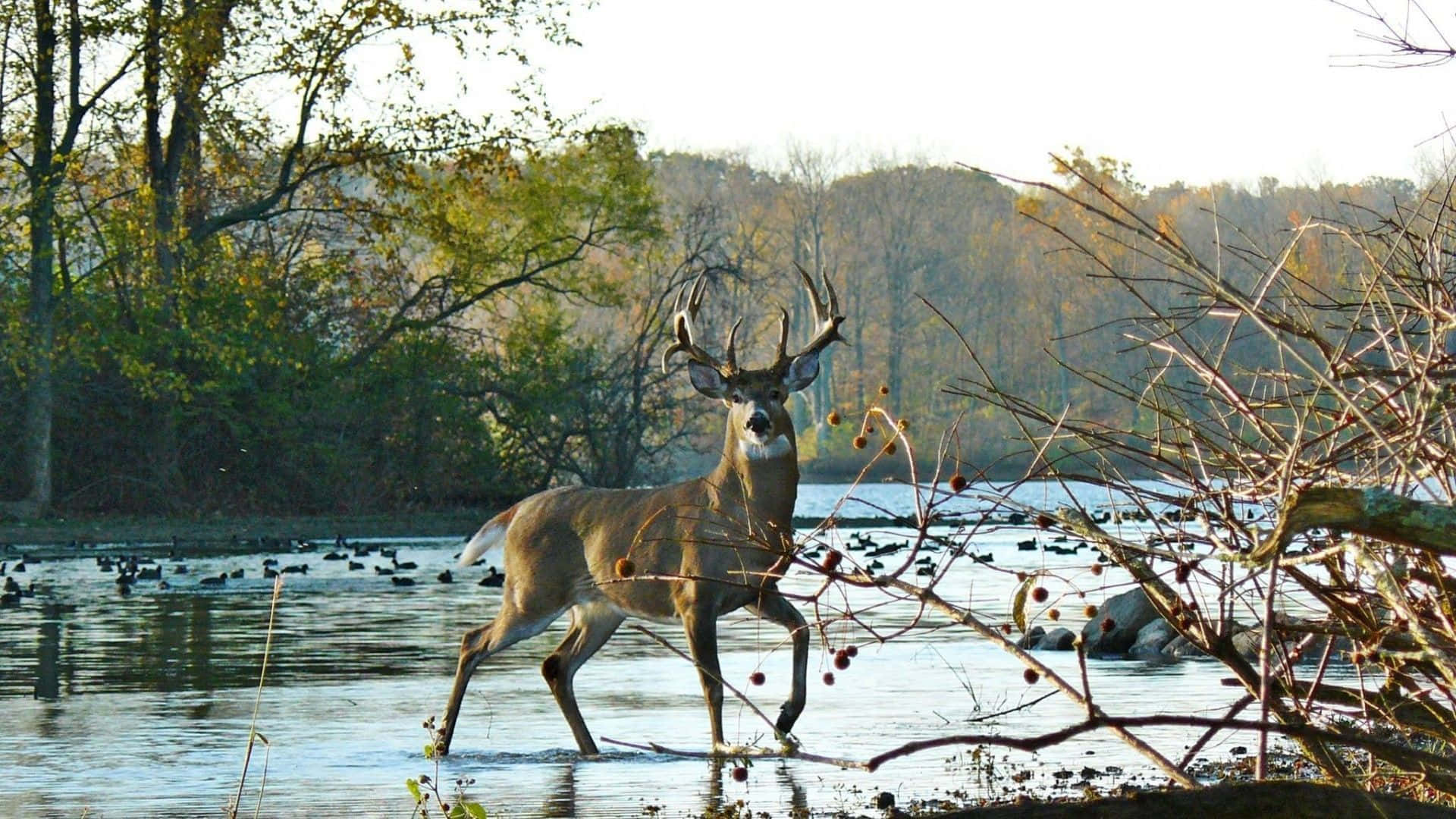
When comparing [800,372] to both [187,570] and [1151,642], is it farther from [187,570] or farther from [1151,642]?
[187,570]

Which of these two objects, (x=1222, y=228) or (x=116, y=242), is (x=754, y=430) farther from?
(x=1222, y=228)

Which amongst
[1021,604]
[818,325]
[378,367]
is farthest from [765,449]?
[378,367]

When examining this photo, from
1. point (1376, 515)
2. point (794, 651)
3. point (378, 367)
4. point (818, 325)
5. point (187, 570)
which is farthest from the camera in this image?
point (378, 367)

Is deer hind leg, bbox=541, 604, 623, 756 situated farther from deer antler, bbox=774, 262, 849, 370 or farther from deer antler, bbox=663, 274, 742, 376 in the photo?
deer antler, bbox=774, 262, 849, 370

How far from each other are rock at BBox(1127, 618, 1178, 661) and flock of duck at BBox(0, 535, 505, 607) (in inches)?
393

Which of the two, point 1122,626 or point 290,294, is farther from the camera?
point 290,294

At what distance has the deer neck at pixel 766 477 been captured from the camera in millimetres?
11672

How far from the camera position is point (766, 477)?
11719 millimetres

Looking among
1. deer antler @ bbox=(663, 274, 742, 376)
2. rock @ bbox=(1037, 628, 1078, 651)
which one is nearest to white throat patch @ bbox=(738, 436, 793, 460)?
deer antler @ bbox=(663, 274, 742, 376)

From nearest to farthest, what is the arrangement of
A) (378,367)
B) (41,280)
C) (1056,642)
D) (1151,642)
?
(1151,642)
(1056,642)
(41,280)
(378,367)

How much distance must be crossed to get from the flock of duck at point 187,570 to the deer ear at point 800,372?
12.4 metres

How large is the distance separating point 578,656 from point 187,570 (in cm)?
1640

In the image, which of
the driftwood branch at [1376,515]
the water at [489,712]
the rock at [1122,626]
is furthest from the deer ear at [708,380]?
the driftwood branch at [1376,515]

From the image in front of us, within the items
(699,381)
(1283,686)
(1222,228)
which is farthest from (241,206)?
(1222,228)
